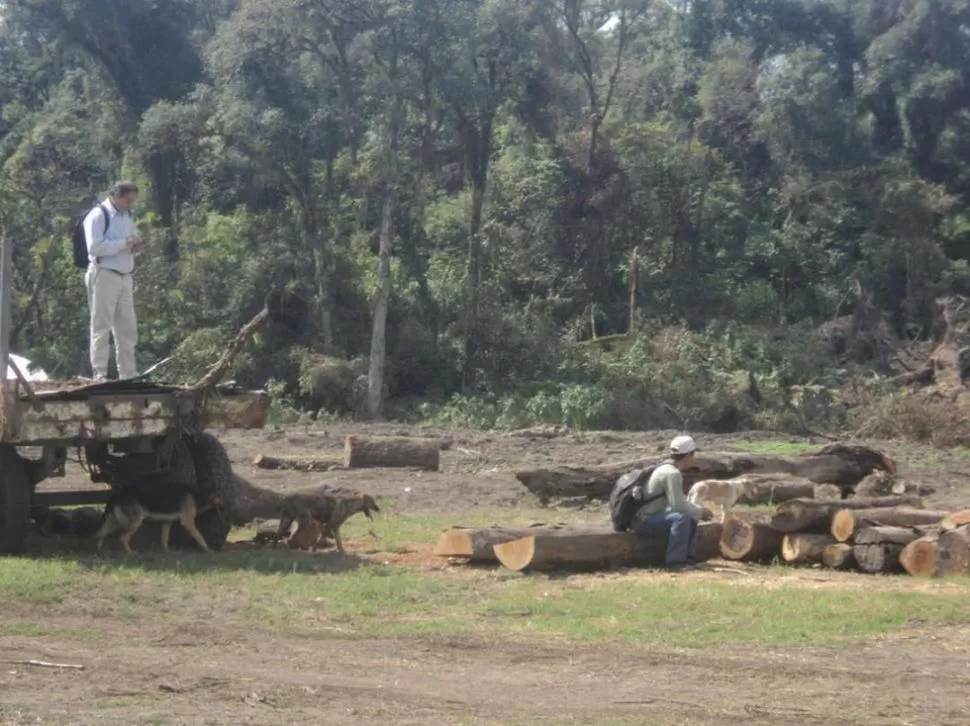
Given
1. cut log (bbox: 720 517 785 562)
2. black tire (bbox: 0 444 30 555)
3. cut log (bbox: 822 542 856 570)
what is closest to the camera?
black tire (bbox: 0 444 30 555)

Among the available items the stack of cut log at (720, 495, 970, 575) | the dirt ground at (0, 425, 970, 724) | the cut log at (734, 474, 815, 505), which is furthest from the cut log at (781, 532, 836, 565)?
the cut log at (734, 474, 815, 505)

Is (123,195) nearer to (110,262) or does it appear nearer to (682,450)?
(110,262)

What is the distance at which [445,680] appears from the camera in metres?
9.09

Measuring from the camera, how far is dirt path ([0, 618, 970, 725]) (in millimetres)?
8117

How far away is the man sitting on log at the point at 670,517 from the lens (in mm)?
13797

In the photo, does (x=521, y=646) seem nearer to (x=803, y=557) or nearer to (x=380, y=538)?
Answer: (x=803, y=557)

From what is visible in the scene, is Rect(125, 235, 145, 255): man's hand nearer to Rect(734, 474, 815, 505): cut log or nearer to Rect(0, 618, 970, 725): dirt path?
Rect(0, 618, 970, 725): dirt path

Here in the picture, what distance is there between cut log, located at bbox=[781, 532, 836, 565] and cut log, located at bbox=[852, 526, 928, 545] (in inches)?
12.2

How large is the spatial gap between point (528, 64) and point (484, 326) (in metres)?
7.45

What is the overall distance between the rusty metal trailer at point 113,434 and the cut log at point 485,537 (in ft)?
7.10

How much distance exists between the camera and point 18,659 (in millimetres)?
9227

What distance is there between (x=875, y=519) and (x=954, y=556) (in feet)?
3.70

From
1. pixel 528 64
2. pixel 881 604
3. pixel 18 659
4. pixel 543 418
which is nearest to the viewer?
pixel 18 659

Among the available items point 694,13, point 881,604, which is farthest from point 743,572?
point 694,13
